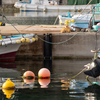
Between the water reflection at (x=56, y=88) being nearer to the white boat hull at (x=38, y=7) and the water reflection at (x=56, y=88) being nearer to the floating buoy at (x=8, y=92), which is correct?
the floating buoy at (x=8, y=92)

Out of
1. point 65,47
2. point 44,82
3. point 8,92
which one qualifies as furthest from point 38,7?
point 8,92

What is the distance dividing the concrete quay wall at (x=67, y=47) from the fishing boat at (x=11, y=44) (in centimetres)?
64

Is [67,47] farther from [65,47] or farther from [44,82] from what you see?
[44,82]

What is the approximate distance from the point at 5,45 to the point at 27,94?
7639mm

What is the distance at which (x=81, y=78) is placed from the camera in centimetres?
1258

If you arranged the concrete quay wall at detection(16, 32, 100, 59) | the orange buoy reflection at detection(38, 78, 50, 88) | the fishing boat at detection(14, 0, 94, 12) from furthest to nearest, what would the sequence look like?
the fishing boat at detection(14, 0, 94, 12) < the concrete quay wall at detection(16, 32, 100, 59) < the orange buoy reflection at detection(38, 78, 50, 88)

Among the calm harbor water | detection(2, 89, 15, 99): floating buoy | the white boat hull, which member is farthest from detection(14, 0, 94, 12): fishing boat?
detection(2, 89, 15, 99): floating buoy

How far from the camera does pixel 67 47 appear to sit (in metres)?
18.3

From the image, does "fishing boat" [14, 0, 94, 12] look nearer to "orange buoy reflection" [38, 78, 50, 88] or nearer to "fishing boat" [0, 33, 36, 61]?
"fishing boat" [0, 33, 36, 61]

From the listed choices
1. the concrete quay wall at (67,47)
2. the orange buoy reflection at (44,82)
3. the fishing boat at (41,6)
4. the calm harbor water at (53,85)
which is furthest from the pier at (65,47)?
the fishing boat at (41,6)

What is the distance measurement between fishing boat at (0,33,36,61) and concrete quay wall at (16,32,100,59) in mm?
638

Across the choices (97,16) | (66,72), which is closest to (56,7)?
(97,16)

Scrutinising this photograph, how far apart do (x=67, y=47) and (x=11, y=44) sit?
11.1 feet

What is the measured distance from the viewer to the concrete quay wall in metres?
18.2
